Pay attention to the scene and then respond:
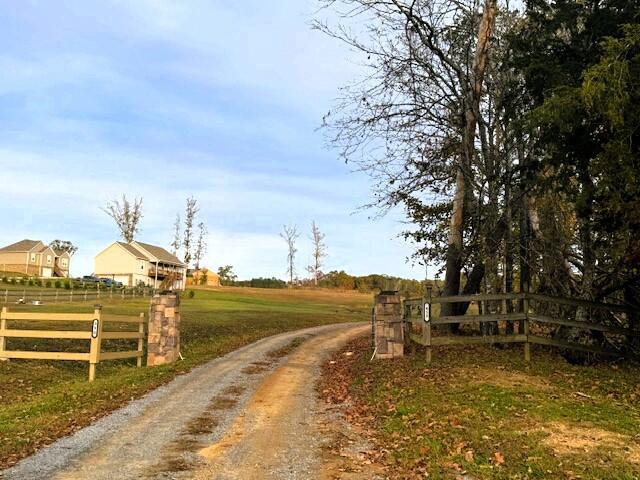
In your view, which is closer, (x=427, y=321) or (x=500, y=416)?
(x=500, y=416)

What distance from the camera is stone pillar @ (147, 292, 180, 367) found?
1416 cm

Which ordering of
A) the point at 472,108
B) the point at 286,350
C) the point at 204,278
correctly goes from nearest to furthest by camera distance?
1. the point at 472,108
2. the point at 286,350
3. the point at 204,278

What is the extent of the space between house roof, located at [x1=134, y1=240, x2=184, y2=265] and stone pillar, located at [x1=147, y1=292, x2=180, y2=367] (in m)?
60.0

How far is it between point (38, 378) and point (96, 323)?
5.16ft

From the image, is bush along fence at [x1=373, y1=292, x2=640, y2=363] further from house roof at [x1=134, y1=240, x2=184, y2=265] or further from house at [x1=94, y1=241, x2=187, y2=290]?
house roof at [x1=134, y1=240, x2=184, y2=265]

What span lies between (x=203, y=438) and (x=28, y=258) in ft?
267

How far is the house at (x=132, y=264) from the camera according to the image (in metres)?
69.9

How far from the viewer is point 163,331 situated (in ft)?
46.9

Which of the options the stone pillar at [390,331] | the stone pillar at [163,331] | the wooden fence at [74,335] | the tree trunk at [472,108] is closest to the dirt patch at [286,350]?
the stone pillar at [163,331]

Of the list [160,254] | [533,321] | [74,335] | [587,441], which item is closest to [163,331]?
[74,335]

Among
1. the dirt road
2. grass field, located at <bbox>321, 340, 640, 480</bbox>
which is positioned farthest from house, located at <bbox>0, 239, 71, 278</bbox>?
grass field, located at <bbox>321, 340, 640, 480</bbox>

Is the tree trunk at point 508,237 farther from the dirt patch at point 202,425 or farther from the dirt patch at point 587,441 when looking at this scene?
the dirt patch at point 202,425

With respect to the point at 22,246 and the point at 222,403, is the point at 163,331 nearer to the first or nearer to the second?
the point at 222,403

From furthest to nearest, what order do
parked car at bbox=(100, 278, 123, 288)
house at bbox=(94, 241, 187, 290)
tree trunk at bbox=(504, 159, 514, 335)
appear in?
1. house at bbox=(94, 241, 187, 290)
2. parked car at bbox=(100, 278, 123, 288)
3. tree trunk at bbox=(504, 159, 514, 335)
